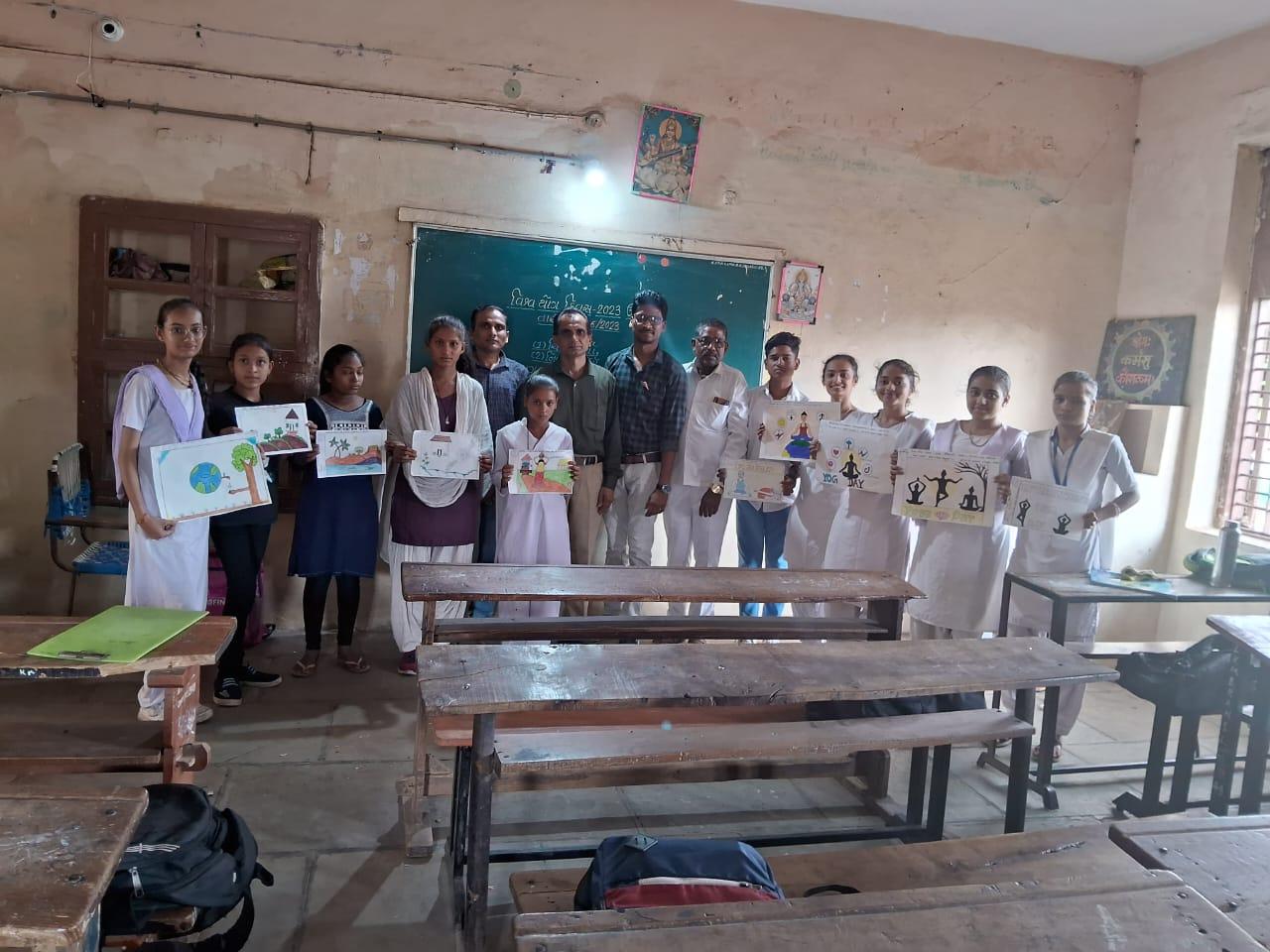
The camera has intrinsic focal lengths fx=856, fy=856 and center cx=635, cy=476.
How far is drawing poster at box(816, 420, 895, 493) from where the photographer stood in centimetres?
392

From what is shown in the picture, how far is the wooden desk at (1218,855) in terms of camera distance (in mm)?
1449

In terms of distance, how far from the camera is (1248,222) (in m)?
4.88

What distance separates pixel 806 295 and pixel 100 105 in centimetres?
378

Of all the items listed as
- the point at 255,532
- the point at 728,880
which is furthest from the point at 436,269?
the point at 728,880

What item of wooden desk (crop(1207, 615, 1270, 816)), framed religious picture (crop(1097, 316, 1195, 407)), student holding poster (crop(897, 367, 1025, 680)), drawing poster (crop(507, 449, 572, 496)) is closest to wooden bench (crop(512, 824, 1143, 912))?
wooden desk (crop(1207, 615, 1270, 816))

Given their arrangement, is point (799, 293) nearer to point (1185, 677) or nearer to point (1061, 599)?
→ point (1061, 599)

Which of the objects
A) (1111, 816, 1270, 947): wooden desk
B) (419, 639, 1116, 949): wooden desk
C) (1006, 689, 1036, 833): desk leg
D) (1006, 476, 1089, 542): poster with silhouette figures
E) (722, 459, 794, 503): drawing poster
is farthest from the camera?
(722, 459, 794, 503): drawing poster

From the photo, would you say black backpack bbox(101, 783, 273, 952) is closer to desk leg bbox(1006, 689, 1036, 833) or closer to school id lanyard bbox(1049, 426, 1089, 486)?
desk leg bbox(1006, 689, 1036, 833)

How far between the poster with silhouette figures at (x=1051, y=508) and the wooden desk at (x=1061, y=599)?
0.20 metres

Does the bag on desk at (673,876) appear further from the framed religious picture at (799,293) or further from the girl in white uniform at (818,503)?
the framed religious picture at (799,293)

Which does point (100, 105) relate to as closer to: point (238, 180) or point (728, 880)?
point (238, 180)

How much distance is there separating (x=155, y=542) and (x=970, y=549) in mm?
3363

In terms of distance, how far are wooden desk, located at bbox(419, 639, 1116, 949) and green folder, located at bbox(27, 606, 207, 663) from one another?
0.85 m

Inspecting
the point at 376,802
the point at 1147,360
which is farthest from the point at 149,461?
the point at 1147,360
